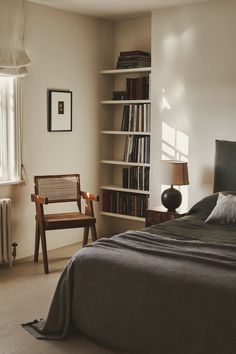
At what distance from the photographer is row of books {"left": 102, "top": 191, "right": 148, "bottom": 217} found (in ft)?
17.6

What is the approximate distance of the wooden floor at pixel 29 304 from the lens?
9.73ft

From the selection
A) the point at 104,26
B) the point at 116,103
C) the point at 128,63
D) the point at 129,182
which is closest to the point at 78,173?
the point at 129,182

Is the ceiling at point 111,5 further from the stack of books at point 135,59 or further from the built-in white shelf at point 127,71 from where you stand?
the built-in white shelf at point 127,71

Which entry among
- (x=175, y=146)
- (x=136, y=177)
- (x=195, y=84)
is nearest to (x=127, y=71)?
(x=195, y=84)

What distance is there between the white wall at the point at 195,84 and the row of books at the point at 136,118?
11cm

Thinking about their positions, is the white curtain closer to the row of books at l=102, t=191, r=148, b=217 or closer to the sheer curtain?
the sheer curtain

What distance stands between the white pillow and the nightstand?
57 cm

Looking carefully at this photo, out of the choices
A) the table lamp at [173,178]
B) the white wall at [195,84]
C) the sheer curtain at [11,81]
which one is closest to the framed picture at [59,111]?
the sheer curtain at [11,81]

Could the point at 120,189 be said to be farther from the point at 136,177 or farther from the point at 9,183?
the point at 9,183

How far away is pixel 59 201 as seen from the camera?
488 cm

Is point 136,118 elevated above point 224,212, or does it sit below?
above

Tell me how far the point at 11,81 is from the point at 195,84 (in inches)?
70.5

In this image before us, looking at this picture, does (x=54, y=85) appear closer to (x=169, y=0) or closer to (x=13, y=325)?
(x=169, y=0)

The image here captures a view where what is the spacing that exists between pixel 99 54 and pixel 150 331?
362 centimetres
